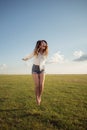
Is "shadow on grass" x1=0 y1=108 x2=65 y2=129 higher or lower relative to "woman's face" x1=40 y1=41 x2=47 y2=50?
lower

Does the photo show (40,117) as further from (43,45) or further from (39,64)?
(43,45)

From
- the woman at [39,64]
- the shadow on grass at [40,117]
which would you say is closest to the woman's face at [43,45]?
the woman at [39,64]

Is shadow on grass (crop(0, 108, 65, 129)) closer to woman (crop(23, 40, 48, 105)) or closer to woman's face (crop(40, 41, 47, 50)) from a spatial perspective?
woman (crop(23, 40, 48, 105))

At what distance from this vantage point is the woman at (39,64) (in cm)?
923

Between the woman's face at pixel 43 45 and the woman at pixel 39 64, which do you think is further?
the woman's face at pixel 43 45

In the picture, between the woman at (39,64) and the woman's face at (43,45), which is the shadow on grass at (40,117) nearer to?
the woman at (39,64)

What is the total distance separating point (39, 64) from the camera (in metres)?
9.27

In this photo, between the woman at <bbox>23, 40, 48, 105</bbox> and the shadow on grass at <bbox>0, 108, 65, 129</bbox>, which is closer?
the shadow on grass at <bbox>0, 108, 65, 129</bbox>

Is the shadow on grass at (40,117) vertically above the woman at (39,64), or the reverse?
the woman at (39,64)

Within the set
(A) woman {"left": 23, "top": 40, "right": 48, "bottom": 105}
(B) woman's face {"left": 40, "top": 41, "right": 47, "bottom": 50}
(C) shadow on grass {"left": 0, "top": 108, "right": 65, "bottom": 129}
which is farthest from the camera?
(B) woman's face {"left": 40, "top": 41, "right": 47, "bottom": 50}

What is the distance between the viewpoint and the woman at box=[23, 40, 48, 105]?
9.23 m

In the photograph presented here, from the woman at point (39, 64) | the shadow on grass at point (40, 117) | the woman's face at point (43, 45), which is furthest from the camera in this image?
the woman's face at point (43, 45)

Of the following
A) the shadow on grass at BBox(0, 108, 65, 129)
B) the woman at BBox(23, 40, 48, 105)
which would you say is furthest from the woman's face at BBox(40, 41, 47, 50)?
the shadow on grass at BBox(0, 108, 65, 129)

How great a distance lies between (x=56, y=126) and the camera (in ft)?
24.1
